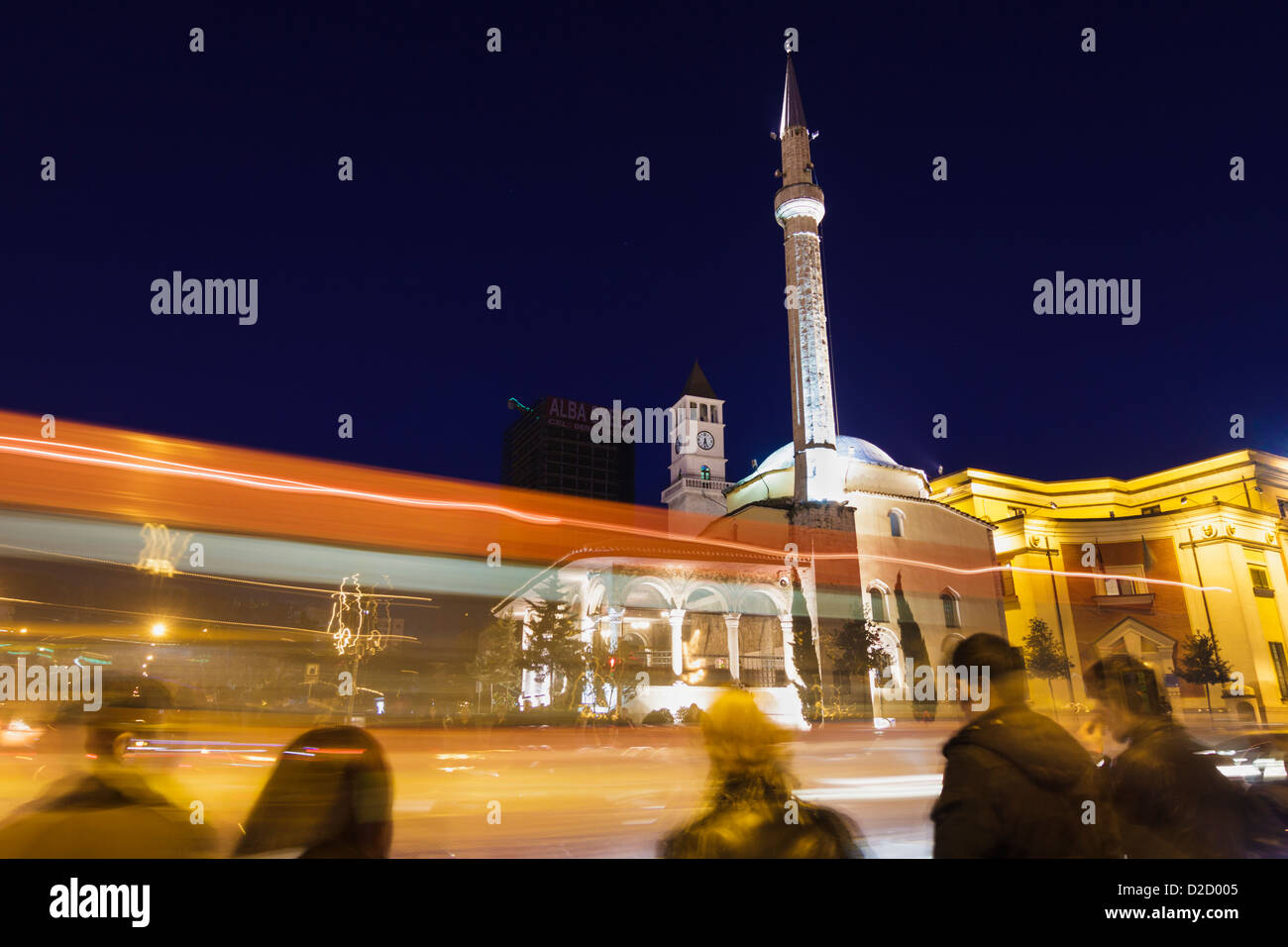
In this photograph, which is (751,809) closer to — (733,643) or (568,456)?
(733,643)

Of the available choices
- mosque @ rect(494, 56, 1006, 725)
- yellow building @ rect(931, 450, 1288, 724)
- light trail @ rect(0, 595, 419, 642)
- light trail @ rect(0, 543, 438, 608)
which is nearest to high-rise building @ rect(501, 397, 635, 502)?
mosque @ rect(494, 56, 1006, 725)

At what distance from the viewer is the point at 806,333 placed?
39.1m

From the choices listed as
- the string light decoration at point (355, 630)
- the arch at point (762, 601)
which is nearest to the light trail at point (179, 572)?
the string light decoration at point (355, 630)

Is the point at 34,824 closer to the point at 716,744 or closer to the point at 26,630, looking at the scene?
the point at 716,744

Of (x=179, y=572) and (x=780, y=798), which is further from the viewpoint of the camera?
(x=179, y=572)

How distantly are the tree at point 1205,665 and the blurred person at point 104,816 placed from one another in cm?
4562

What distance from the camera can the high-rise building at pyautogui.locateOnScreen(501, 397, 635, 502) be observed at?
348 ft

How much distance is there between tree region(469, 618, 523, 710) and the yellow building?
29.1 m

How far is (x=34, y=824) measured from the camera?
256 centimetres

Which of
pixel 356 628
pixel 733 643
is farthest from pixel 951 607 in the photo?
pixel 356 628

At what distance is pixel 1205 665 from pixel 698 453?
38.1 meters

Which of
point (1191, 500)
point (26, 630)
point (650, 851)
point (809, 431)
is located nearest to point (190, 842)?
point (650, 851)

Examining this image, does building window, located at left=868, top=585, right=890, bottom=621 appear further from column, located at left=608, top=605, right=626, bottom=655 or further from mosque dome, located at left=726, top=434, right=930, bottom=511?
column, located at left=608, top=605, right=626, bottom=655
